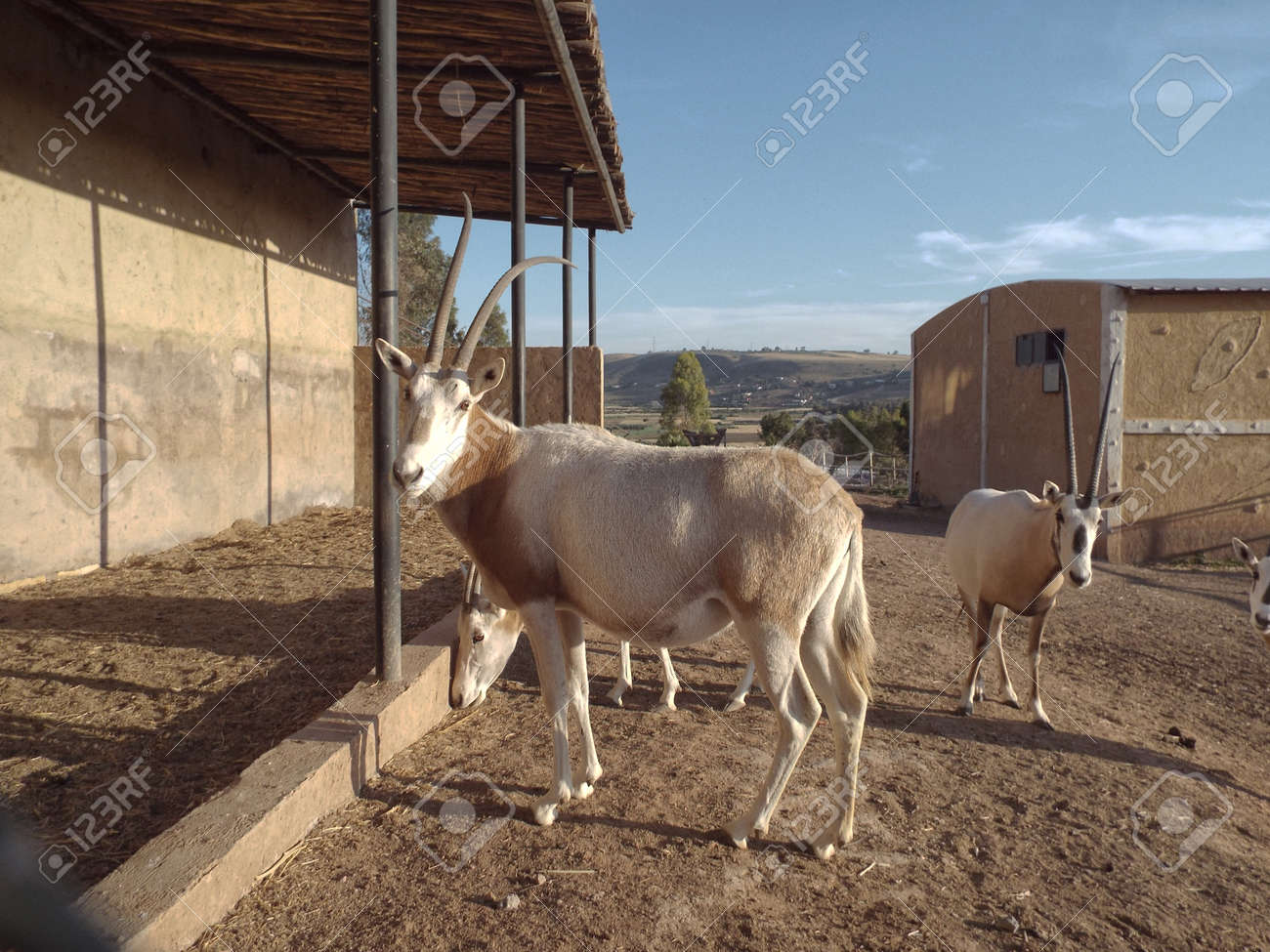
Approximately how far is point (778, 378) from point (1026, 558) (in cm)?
10035

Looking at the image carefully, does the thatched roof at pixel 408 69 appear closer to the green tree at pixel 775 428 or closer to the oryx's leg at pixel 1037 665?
the oryx's leg at pixel 1037 665

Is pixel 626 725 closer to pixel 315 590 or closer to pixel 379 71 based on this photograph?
pixel 315 590

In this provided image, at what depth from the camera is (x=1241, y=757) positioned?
5016mm

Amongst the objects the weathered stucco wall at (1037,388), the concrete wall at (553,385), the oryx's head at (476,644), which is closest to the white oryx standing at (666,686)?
the oryx's head at (476,644)

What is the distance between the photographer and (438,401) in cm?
353

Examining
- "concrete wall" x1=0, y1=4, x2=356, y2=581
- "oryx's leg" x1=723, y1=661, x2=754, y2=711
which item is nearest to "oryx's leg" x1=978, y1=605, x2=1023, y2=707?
"oryx's leg" x1=723, y1=661, x2=754, y2=711

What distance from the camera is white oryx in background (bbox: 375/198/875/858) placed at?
3.52 metres

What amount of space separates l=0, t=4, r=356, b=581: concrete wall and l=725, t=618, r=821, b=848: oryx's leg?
5.90 m

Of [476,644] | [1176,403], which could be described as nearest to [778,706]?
[476,644]

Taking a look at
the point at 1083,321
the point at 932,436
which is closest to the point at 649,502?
the point at 1083,321

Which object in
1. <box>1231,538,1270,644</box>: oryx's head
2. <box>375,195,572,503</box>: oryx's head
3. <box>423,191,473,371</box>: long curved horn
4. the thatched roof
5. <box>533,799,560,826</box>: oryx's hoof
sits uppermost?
the thatched roof

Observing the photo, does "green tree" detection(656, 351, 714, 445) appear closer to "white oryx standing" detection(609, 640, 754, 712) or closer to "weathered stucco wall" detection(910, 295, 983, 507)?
"weathered stucco wall" detection(910, 295, 983, 507)

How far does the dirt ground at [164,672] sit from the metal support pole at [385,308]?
0.65 meters

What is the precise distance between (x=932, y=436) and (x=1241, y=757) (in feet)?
47.8
